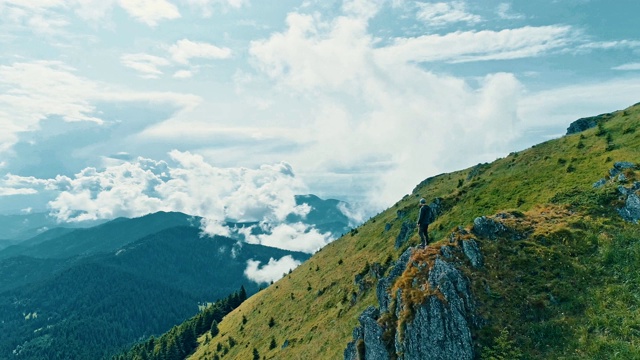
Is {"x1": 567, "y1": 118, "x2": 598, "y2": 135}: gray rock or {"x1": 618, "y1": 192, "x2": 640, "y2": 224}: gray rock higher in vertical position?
{"x1": 567, "y1": 118, "x2": 598, "y2": 135}: gray rock

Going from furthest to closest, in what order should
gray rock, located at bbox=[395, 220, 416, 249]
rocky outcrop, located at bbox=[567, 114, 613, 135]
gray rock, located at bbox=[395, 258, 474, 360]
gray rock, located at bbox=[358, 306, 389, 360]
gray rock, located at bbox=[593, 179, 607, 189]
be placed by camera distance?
rocky outcrop, located at bbox=[567, 114, 613, 135] < gray rock, located at bbox=[395, 220, 416, 249] < gray rock, located at bbox=[593, 179, 607, 189] < gray rock, located at bbox=[358, 306, 389, 360] < gray rock, located at bbox=[395, 258, 474, 360]

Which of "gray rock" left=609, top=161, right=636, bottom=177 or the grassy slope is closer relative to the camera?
the grassy slope

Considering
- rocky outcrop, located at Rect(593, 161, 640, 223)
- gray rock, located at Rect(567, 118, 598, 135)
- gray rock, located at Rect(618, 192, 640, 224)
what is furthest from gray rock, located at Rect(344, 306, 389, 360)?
gray rock, located at Rect(567, 118, 598, 135)

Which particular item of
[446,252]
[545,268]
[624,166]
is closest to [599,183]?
[624,166]

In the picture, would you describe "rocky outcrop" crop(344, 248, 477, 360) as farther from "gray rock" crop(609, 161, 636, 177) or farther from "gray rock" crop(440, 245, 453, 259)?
"gray rock" crop(609, 161, 636, 177)

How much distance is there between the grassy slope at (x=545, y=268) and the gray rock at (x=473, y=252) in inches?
29.1

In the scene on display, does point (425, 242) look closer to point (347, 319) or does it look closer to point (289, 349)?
point (347, 319)

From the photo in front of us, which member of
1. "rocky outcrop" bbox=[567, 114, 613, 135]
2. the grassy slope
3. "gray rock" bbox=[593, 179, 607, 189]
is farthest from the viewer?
"rocky outcrop" bbox=[567, 114, 613, 135]

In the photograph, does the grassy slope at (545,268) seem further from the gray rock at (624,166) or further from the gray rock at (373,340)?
the gray rock at (373,340)

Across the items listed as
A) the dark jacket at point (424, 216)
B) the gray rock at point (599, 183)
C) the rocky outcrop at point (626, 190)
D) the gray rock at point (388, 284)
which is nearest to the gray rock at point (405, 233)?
the gray rock at point (388, 284)

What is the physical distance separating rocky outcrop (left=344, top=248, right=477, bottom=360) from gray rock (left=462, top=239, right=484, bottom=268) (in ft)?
4.34

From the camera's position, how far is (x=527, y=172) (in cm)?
6053

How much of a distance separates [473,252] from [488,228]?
13.2 ft

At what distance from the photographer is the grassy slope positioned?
26.8 m
